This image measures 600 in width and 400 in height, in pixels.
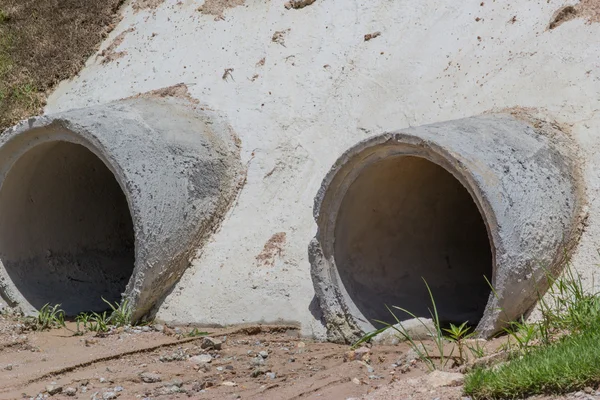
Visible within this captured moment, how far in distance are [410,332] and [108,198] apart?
11.5ft

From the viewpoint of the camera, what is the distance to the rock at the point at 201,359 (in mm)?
5809

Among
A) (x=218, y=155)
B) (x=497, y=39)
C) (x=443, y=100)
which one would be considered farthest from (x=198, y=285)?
(x=497, y=39)

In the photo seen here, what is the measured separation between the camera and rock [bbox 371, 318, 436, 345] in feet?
18.6

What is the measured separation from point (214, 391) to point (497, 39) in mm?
3486

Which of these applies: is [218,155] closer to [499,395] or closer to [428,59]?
[428,59]

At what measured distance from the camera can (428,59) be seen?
7402 mm

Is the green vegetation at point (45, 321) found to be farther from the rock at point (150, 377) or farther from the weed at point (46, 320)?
the rock at point (150, 377)

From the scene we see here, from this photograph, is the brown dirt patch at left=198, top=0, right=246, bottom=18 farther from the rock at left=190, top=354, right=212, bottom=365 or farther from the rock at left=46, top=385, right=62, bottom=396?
the rock at left=46, top=385, right=62, bottom=396

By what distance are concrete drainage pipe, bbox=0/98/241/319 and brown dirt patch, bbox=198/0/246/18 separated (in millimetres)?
1223

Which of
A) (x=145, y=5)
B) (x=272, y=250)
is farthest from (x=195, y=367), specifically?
(x=145, y=5)

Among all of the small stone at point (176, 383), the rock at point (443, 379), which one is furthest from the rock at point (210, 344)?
the rock at point (443, 379)

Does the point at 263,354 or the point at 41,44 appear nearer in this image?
the point at 263,354

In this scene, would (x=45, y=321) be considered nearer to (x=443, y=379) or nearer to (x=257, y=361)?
(x=257, y=361)

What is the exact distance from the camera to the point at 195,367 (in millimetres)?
5695
